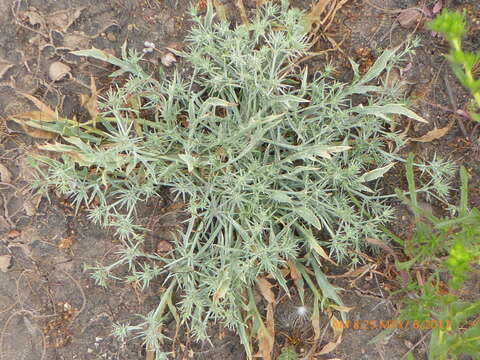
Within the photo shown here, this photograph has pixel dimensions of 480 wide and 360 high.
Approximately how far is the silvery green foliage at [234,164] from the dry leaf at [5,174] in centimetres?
23

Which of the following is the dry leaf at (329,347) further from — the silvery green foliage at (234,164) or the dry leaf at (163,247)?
the dry leaf at (163,247)

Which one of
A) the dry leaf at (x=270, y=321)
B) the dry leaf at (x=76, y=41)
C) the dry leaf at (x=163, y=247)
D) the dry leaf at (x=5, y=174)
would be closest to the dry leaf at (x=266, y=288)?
the dry leaf at (x=270, y=321)

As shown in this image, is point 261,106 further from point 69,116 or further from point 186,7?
point 69,116

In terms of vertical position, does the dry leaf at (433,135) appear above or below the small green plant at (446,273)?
above

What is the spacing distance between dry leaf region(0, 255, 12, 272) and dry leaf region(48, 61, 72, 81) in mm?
999

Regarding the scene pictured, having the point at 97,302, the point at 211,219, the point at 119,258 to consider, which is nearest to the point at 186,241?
the point at 211,219

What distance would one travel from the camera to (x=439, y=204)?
101 inches

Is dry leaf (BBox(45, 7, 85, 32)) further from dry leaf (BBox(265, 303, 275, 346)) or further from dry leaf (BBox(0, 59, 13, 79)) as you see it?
dry leaf (BBox(265, 303, 275, 346))

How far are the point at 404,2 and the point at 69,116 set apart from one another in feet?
6.59

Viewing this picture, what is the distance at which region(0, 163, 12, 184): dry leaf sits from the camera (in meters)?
2.39

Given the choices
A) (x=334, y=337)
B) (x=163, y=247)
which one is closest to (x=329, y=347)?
(x=334, y=337)

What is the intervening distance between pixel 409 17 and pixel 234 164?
1.35 m

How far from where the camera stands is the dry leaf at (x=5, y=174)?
7.85 ft

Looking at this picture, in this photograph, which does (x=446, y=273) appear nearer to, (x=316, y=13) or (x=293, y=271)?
(x=293, y=271)
